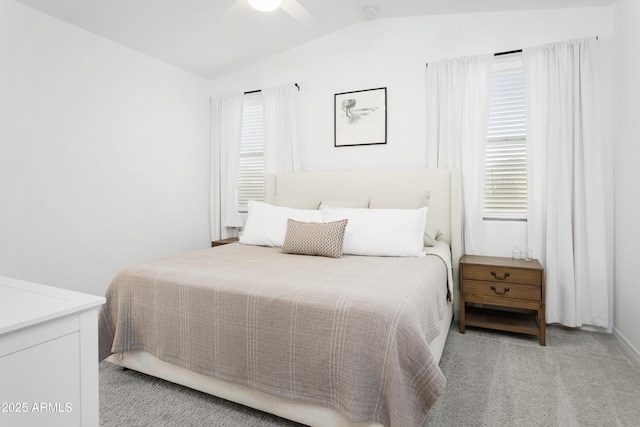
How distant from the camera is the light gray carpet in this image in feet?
5.68

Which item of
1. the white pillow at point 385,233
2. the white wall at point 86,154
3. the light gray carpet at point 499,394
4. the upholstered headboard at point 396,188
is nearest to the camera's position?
the light gray carpet at point 499,394

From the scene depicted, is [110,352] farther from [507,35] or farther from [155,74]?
[507,35]

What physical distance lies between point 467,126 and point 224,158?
9.02ft

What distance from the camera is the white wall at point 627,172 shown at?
2383mm

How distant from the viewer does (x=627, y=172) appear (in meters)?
2.52

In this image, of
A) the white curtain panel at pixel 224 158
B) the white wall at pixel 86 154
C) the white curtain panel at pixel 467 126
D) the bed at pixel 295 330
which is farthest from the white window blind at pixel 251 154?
the white curtain panel at pixel 467 126

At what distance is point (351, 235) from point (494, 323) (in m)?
1.30

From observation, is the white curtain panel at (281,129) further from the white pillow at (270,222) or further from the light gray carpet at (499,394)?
the light gray carpet at (499,394)

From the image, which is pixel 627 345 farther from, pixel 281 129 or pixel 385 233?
pixel 281 129

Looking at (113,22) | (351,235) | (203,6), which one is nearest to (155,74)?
(113,22)

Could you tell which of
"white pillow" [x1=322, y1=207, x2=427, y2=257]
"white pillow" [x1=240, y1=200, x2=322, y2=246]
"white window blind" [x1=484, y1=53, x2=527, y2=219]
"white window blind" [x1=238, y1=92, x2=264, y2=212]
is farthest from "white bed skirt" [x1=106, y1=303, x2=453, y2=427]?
"white window blind" [x1=238, y1=92, x2=264, y2=212]

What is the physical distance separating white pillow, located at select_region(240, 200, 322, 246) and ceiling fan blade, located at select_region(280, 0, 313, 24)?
5.87 ft

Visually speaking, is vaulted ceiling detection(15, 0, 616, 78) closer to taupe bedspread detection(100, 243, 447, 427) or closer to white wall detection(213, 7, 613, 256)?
white wall detection(213, 7, 613, 256)

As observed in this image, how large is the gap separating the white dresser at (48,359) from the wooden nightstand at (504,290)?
98.7 inches
